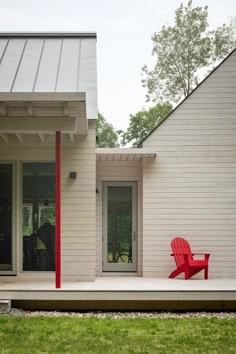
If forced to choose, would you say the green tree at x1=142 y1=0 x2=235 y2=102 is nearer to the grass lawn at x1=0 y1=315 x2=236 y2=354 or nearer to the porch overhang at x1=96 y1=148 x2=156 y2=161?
the porch overhang at x1=96 y1=148 x2=156 y2=161

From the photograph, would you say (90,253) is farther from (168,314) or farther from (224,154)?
(224,154)

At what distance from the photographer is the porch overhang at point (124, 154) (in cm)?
1047

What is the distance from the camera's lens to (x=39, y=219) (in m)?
9.70

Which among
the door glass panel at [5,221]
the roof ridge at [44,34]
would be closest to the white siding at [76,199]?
the door glass panel at [5,221]

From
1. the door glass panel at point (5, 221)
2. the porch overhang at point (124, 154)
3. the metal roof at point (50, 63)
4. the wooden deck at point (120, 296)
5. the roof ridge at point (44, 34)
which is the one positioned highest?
the roof ridge at point (44, 34)

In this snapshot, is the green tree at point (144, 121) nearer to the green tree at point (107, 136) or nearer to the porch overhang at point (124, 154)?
the green tree at point (107, 136)

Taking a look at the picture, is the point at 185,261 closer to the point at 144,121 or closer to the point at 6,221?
the point at 6,221

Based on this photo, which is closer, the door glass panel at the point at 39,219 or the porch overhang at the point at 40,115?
the porch overhang at the point at 40,115

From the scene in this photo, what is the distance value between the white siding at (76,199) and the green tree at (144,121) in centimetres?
1644

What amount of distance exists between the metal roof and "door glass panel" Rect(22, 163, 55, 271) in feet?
4.71

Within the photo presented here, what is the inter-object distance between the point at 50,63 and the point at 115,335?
193 inches

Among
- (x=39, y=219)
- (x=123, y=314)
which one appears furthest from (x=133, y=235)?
(x=123, y=314)

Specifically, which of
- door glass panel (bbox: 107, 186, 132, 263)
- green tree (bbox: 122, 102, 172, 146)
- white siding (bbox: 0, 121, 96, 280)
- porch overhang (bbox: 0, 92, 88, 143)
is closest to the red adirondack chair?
door glass panel (bbox: 107, 186, 132, 263)

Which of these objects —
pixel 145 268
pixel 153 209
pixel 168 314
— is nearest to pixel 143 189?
pixel 153 209
